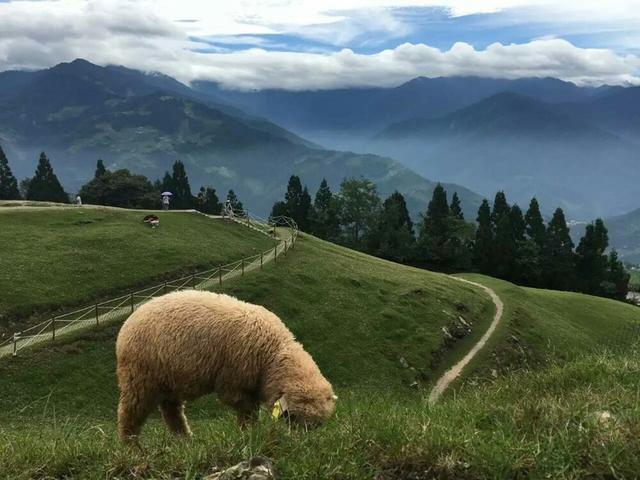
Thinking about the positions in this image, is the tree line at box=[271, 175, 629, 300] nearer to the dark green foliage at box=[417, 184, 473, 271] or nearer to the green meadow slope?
the dark green foliage at box=[417, 184, 473, 271]

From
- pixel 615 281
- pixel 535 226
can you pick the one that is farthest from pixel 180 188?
pixel 615 281

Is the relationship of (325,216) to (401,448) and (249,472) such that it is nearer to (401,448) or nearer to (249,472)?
(401,448)

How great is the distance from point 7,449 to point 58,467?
101 cm

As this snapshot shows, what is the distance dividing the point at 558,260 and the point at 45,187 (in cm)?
10332

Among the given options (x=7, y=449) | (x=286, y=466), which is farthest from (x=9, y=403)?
(x=286, y=466)

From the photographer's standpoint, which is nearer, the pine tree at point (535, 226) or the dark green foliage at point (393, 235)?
the pine tree at point (535, 226)

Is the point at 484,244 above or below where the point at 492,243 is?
below

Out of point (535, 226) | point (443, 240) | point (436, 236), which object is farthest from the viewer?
point (443, 240)

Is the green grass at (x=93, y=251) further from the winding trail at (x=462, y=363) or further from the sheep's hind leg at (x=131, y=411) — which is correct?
the sheep's hind leg at (x=131, y=411)

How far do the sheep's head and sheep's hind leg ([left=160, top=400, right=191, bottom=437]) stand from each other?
9.72 feet

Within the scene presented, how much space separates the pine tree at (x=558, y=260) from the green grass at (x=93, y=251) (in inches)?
2617

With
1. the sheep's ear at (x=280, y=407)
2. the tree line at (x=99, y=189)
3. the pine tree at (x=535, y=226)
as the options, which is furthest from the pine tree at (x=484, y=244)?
the sheep's ear at (x=280, y=407)

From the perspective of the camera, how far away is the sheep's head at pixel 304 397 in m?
8.39

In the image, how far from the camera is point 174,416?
11.2 m
